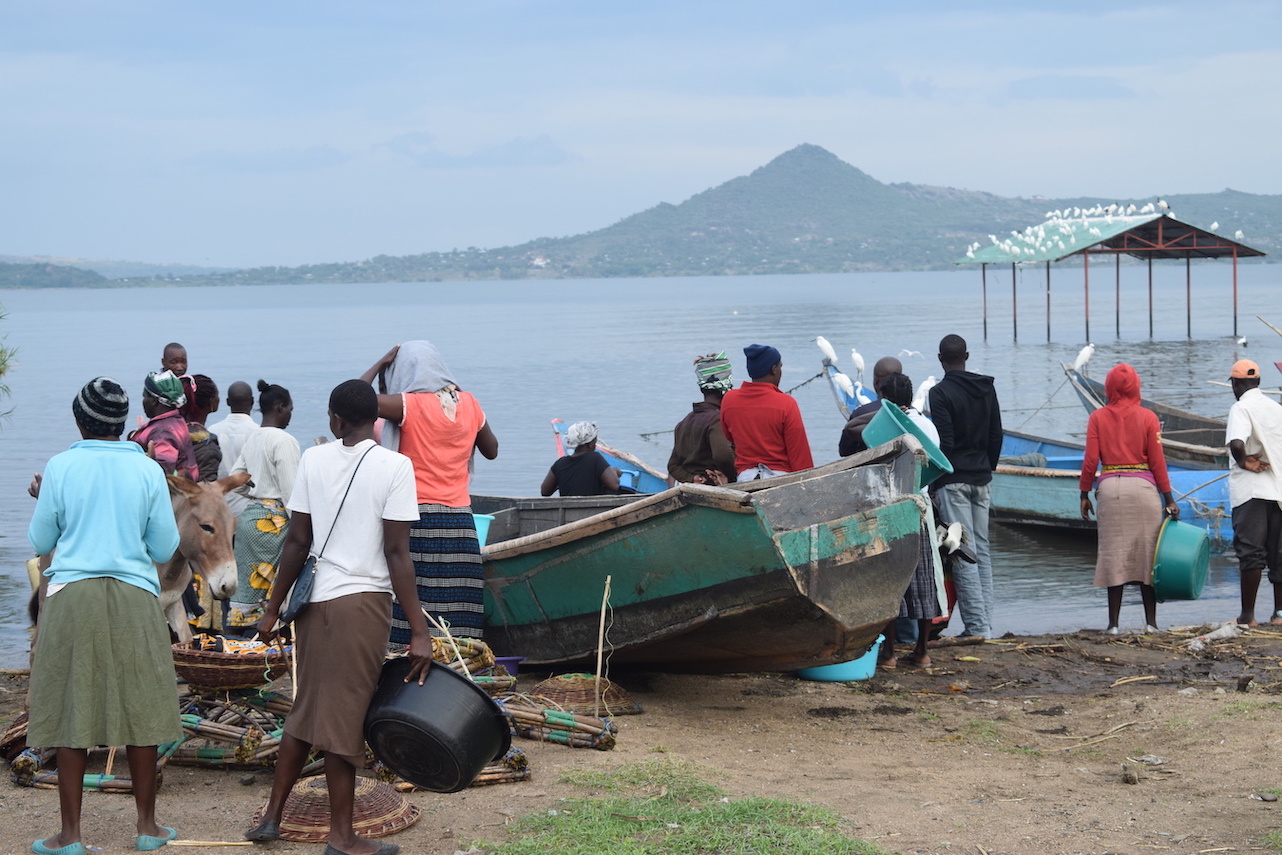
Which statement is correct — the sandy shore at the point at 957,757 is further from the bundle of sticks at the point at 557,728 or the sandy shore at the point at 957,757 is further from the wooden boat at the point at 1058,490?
the wooden boat at the point at 1058,490

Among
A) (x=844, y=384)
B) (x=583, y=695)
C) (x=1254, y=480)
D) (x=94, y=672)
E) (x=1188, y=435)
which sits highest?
(x=844, y=384)

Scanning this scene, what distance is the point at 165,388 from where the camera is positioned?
6953 millimetres

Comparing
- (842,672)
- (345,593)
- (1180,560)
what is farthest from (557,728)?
(1180,560)

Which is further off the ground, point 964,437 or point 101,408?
point 101,408

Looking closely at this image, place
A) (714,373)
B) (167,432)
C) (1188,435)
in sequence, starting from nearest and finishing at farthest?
(167,432) → (714,373) → (1188,435)

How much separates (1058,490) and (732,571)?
31.9 feet

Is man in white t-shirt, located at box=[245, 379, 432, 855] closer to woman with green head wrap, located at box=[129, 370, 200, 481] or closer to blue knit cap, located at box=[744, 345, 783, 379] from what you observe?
woman with green head wrap, located at box=[129, 370, 200, 481]

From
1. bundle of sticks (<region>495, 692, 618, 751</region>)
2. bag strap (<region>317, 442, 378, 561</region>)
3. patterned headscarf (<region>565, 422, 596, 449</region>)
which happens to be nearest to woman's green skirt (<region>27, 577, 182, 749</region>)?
bag strap (<region>317, 442, 378, 561</region>)

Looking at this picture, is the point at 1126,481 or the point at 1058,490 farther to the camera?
the point at 1058,490

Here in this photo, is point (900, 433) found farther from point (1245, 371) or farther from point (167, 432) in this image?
point (167, 432)

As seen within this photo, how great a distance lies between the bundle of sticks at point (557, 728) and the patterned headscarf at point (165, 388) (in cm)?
255

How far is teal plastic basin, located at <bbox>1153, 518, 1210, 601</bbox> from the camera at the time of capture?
8.56 meters

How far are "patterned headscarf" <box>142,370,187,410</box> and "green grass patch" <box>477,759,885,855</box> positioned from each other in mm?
3138

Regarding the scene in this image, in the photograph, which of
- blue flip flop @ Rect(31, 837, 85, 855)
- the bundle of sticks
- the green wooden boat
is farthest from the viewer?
the green wooden boat
